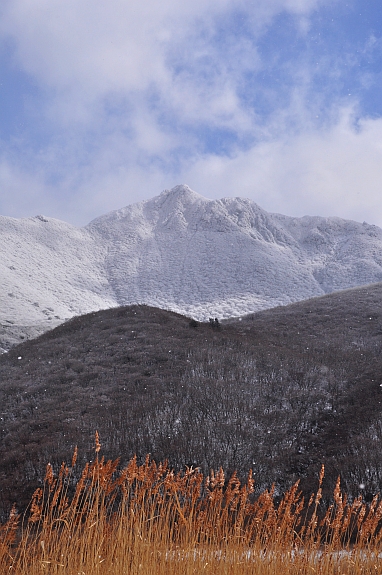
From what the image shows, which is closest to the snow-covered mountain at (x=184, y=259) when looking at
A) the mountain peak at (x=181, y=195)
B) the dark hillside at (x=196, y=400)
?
the mountain peak at (x=181, y=195)

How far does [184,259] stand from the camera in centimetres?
8219

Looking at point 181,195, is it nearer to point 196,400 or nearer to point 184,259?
point 184,259

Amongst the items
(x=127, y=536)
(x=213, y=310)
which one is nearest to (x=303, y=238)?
(x=213, y=310)

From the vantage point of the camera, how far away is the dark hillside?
10102 millimetres

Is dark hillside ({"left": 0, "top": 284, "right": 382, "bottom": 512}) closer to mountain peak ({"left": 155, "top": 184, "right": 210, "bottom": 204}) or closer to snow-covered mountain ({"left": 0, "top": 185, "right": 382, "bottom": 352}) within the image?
snow-covered mountain ({"left": 0, "top": 185, "right": 382, "bottom": 352})

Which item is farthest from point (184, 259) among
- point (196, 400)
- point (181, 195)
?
point (196, 400)

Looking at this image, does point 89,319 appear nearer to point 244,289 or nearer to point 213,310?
point 213,310

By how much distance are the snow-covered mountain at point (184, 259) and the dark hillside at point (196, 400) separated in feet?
91.4

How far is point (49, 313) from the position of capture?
165ft

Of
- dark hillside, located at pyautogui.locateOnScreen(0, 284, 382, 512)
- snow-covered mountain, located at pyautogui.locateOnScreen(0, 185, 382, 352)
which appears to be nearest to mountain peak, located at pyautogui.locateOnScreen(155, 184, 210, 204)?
snow-covered mountain, located at pyautogui.locateOnScreen(0, 185, 382, 352)

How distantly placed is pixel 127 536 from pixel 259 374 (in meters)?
12.7

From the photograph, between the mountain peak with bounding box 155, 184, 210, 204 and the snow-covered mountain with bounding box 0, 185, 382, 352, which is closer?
the snow-covered mountain with bounding box 0, 185, 382, 352

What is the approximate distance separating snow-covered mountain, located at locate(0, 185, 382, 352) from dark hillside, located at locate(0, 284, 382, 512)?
91.4 feet

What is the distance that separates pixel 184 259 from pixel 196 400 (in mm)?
69142
